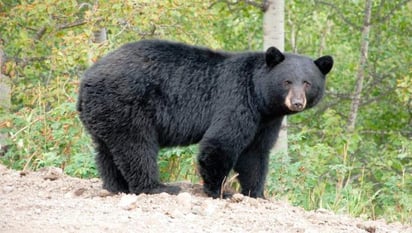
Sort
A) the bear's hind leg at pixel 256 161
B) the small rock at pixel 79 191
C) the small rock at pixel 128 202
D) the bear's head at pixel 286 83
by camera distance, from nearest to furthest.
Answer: the small rock at pixel 128 202 → the small rock at pixel 79 191 → the bear's head at pixel 286 83 → the bear's hind leg at pixel 256 161

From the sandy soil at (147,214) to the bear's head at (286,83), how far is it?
41.3 inches

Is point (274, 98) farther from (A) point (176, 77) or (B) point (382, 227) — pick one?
(B) point (382, 227)

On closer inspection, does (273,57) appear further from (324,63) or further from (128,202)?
(128,202)

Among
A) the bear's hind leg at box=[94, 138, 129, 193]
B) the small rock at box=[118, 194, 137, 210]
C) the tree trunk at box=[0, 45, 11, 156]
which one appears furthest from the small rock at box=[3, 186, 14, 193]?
the tree trunk at box=[0, 45, 11, 156]

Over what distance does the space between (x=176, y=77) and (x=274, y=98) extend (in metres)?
0.92

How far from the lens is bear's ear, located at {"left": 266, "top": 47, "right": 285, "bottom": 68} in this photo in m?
8.00

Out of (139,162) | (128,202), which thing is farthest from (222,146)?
(128,202)

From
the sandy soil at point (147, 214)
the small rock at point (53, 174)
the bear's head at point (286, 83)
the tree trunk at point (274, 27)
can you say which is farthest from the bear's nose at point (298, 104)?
the tree trunk at point (274, 27)

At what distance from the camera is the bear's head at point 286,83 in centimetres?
792

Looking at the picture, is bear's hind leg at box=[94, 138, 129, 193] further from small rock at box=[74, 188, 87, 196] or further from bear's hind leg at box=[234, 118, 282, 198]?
bear's hind leg at box=[234, 118, 282, 198]

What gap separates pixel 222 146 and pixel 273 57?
103cm

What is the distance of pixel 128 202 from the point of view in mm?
6668

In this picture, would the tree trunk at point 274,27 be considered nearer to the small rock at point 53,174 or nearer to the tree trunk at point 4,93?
the tree trunk at point 4,93

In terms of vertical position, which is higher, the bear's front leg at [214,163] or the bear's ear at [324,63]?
the bear's ear at [324,63]
